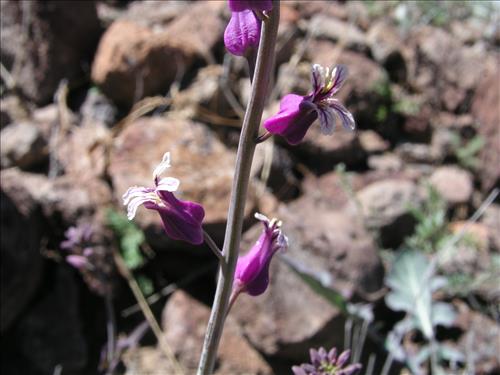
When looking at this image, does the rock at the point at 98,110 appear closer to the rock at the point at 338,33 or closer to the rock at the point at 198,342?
the rock at the point at 198,342

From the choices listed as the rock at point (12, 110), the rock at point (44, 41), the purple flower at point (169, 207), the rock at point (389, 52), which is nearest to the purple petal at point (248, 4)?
the purple flower at point (169, 207)

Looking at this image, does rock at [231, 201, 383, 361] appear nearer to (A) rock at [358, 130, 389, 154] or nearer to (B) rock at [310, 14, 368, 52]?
(A) rock at [358, 130, 389, 154]

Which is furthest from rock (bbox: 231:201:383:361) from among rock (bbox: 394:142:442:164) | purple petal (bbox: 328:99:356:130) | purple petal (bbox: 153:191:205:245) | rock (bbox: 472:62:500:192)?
purple petal (bbox: 328:99:356:130)

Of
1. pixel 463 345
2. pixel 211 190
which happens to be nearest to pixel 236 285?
pixel 211 190

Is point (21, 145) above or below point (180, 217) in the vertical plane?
below

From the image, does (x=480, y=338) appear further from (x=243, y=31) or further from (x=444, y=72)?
(x=243, y=31)

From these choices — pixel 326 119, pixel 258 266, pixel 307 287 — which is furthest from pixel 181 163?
pixel 326 119
